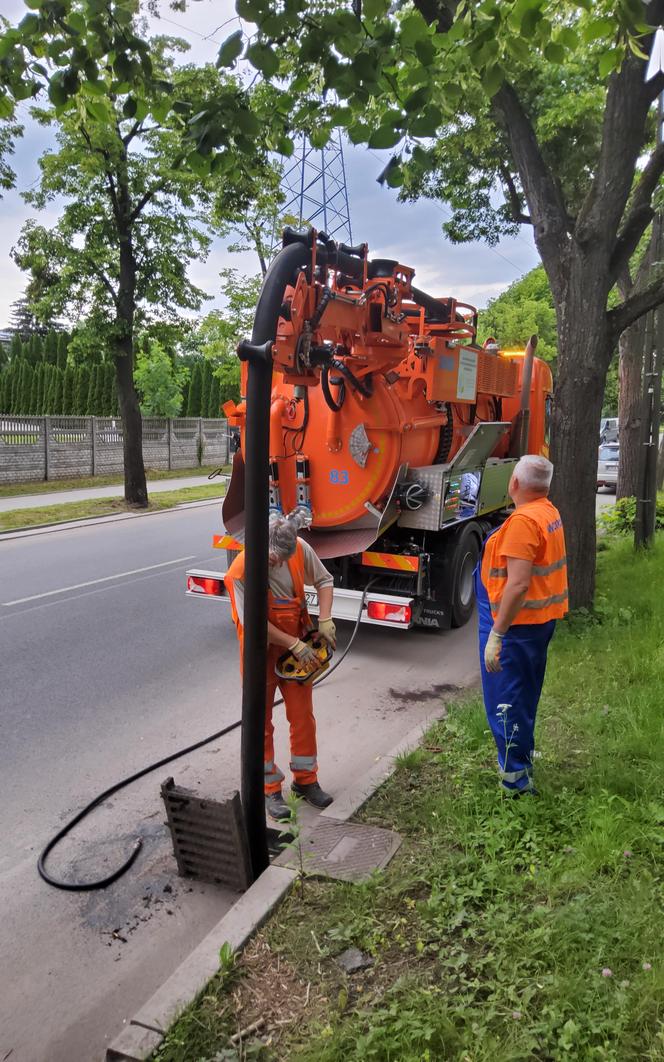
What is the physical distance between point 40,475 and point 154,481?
3.98 meters

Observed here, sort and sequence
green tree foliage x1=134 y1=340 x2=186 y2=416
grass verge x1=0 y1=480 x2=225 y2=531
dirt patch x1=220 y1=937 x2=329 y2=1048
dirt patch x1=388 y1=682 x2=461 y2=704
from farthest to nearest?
green tree foliage x1=134 y1=340 x2=186 y2=416
grass verge x1=0 y1=480 x2=225 y2=531
dirt patch x1=388 y1=682 x2=461 y2=704
dirt patch x1=220 y1=937 x2=329 y2=1048

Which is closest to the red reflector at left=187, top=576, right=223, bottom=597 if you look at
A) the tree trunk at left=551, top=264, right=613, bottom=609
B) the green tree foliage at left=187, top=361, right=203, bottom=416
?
the tree trunk at left=551, top=264, right=613, bottom=609

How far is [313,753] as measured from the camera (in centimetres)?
405

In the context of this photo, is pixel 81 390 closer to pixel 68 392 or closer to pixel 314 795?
pixel 68 392

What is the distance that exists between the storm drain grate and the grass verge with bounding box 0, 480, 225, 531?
11158 millimetres

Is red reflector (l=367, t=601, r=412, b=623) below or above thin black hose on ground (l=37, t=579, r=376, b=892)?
above

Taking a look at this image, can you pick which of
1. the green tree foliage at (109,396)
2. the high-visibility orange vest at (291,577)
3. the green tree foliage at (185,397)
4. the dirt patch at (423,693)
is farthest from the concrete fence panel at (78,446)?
the green tree foliage at (185,397)

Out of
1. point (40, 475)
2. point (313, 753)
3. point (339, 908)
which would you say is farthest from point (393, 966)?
point (40, 475)

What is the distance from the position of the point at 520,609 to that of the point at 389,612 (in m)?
2.79

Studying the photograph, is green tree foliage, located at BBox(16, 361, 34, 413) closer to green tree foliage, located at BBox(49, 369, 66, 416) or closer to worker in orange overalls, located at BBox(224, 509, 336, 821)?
green tree foliage, located at BBox(49, 369, 66, 416)

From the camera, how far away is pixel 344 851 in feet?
11.1

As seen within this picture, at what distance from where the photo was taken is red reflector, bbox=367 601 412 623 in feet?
20.7

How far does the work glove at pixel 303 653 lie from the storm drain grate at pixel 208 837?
0.84m

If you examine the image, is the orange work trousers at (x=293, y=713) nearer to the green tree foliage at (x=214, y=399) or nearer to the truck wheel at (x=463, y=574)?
the truck wheel at (x=463, y=574)
